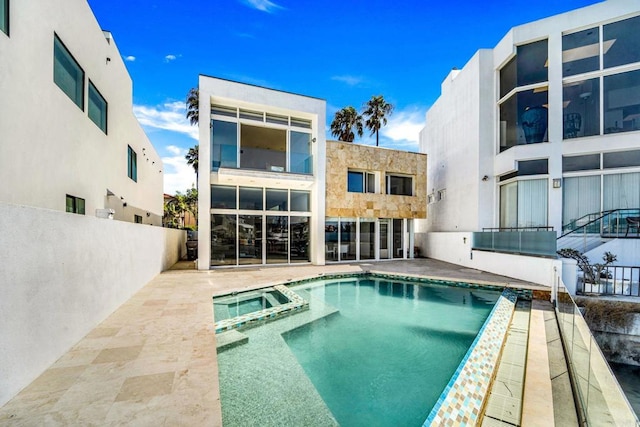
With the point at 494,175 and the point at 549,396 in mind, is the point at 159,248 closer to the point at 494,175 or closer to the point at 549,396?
the point at 549,396

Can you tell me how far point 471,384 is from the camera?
10.9 ft

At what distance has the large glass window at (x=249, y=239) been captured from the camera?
11875 millimetres

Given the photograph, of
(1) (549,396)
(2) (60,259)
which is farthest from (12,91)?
(1) (549,396)

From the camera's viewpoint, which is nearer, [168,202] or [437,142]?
[437,142]

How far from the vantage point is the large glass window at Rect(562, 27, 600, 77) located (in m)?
10.5

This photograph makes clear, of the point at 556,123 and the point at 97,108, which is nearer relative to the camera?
the point at 97,108

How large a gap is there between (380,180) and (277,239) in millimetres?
6291

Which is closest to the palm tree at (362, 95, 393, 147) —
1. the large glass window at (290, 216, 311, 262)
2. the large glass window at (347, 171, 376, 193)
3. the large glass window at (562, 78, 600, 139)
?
the large glass window at (347, 171, 376, 193)

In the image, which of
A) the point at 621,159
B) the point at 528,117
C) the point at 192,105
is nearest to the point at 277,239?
the point at 528,117

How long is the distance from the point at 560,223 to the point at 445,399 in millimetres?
11067

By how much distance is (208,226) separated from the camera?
11070 mm

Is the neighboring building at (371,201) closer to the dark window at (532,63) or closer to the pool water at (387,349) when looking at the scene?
the dark window at (532,63)

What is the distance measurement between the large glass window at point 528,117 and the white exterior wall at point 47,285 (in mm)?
14558

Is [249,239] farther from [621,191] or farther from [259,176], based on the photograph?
[621,191]
